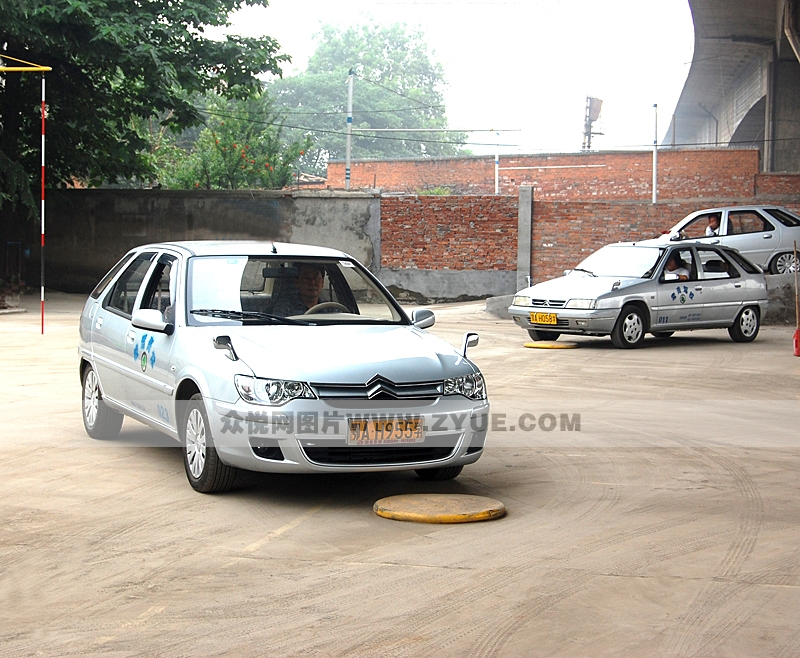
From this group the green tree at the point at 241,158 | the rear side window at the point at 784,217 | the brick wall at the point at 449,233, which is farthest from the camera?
the green tree at the point at 241,158

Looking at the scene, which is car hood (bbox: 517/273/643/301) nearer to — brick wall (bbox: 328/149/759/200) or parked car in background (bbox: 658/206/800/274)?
parked car in background (bbox: 658/206/800/274)

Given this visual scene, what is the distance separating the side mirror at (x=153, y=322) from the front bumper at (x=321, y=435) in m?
0.90

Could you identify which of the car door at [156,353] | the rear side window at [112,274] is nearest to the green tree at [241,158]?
the rear side window at [112,274]

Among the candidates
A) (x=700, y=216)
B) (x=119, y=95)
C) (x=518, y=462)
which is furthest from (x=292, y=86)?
(x=518, y=462)

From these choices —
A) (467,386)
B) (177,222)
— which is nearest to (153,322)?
(467,386)

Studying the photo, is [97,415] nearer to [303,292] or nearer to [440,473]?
[303,292]

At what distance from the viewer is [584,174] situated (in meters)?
50.9

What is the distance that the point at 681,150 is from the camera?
4659cm

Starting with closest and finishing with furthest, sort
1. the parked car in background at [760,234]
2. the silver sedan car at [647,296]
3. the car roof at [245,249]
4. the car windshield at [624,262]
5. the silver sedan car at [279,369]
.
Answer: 1. the silver sedan car at [279,369]
2. the car roof at [245,249]
3. the silver sedan car at [647,296]
4. the car windshield at [624,262]
5. the parked car in background at [760,234]

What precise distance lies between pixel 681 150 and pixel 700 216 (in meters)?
24.8

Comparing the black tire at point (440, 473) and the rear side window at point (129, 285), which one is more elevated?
the rear side window at point (129, 285)

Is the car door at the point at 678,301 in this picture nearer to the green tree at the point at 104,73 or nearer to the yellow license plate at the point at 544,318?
the yellow license plate at the point at 544,318

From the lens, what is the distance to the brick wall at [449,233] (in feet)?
92.3

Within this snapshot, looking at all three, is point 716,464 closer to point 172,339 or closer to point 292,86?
point 172,339
